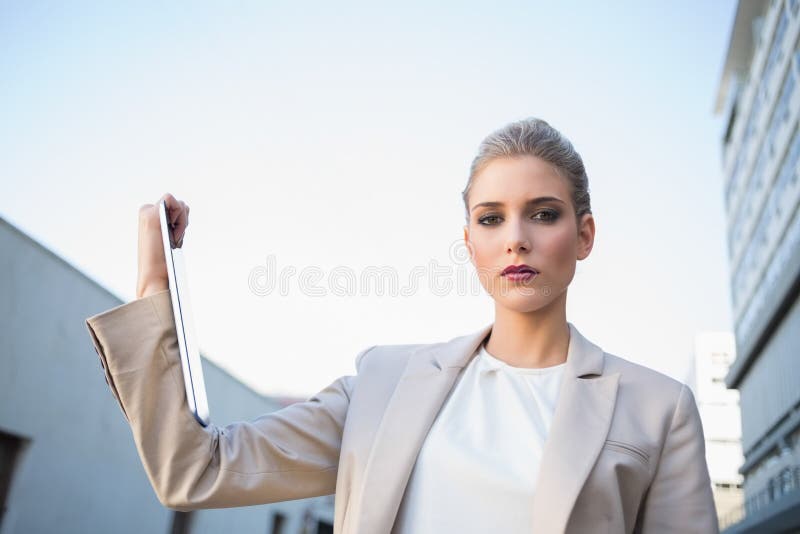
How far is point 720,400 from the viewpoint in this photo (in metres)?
68.2

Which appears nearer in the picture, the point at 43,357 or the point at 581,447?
the point at 581,447

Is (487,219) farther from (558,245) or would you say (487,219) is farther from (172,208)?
(172,208)

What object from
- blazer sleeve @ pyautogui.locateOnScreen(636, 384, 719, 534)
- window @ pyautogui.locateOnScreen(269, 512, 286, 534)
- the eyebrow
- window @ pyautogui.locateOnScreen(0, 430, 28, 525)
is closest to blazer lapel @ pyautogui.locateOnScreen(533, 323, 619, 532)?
blazer sleeve @ pyautogui.locateOnScreen(636, 384, 719, 534)

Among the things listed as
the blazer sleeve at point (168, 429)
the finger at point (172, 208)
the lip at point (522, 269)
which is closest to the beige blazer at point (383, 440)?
the blazer sleeve at point (168, 429)

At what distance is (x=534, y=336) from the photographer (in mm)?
2346

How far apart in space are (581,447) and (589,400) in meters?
0.18

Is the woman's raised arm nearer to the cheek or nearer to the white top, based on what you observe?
the white top

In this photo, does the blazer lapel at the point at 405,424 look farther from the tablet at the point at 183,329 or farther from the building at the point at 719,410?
the building at the point at 719,410

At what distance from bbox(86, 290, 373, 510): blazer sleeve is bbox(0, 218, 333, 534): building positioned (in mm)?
10286

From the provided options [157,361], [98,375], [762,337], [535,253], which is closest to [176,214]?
[157,361]

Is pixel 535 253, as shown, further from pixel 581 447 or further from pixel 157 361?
pixel 157 361

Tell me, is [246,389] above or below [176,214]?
below

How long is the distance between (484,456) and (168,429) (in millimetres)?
784

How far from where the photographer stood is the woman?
5.89 ft
